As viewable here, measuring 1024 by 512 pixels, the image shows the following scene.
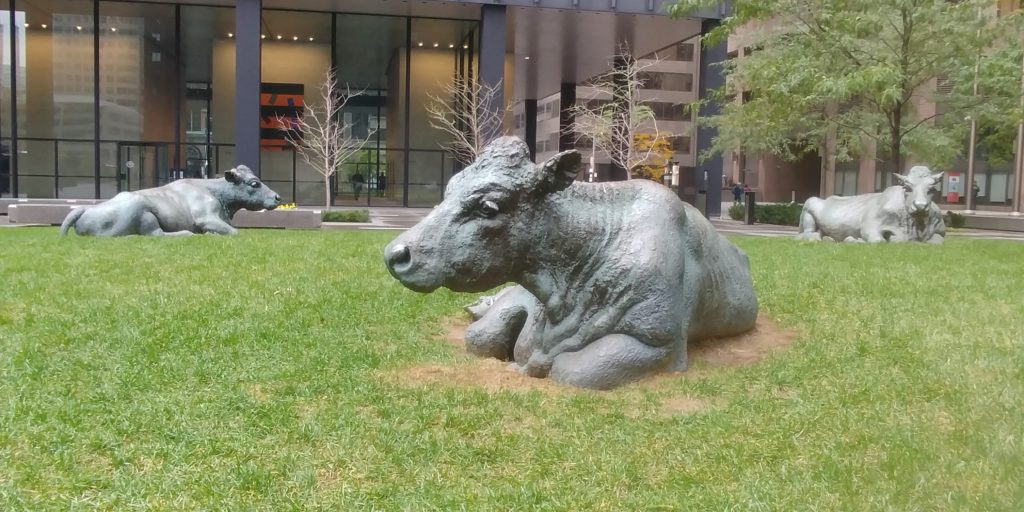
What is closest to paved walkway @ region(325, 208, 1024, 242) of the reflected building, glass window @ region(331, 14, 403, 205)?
the reflected building

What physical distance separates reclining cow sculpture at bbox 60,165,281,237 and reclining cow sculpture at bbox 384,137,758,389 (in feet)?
31.1

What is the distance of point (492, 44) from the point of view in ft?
98.7

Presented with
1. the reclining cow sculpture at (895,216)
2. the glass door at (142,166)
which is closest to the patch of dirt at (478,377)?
the reclining cow sculpture at (895,216)

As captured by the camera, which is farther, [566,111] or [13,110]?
[566,111]

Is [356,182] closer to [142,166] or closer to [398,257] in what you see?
[142,166]

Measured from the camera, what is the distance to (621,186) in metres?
5.58

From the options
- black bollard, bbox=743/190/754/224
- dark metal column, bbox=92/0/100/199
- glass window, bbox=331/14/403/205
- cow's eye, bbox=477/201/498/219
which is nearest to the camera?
cow's eye, bbox=477/201/498/219

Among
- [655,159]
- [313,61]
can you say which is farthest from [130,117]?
[655,159]

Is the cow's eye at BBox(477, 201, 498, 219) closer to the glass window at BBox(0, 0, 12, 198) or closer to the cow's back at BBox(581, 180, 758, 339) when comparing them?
the cow's back at BBox(581, 180, 758, 339)

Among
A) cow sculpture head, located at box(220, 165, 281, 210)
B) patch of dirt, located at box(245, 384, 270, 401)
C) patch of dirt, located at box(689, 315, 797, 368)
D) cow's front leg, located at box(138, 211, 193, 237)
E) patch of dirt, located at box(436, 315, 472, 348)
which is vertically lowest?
patch of dirt, located at box(245, 384, 270, 401)

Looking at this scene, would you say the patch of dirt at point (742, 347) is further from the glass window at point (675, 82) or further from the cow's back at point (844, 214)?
the glass window at point (675, 82)

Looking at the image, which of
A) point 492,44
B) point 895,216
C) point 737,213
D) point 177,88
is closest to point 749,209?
point 737,213

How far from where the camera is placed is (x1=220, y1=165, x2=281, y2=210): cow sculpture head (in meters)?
14.4

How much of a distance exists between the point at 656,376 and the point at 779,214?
2682 centimetres
